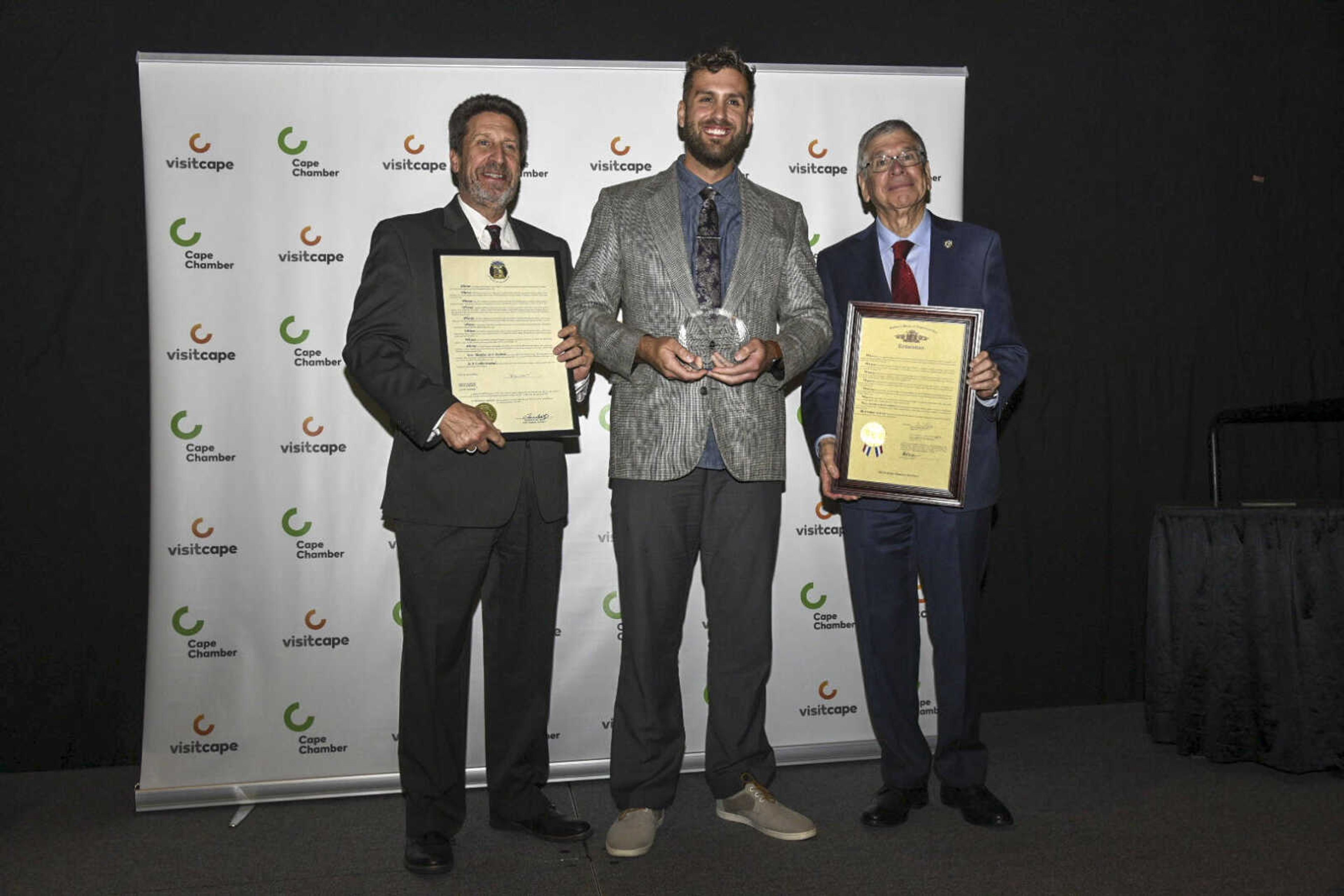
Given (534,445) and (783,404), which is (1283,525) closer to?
(783,404)

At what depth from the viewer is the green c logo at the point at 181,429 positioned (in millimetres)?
3184

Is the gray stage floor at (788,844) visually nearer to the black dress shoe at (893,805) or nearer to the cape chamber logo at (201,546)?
the black dress shoe at (893,805)

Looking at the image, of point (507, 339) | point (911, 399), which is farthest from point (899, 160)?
point (507, 339)

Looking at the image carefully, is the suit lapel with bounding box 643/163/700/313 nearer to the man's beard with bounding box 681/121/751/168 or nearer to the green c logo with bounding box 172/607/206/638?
the man's beard with bounding box 681/121/751/168

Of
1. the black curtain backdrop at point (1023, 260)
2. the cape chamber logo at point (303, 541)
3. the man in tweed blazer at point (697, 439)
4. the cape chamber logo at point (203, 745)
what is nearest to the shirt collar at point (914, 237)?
the man in tweed blazer at point (697, 439)

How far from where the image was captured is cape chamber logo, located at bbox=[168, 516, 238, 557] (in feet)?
10.5

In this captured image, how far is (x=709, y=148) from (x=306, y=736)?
2272 mm

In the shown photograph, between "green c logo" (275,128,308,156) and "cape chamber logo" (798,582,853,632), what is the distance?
7.40 feet

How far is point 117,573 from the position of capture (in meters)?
3.52

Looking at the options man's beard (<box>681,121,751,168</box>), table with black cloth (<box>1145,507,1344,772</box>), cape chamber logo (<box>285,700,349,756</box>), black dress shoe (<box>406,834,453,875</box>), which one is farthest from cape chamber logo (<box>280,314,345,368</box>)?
table with black cloth (<box>1145,507,1344,772</box>)

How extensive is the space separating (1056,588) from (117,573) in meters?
3.68

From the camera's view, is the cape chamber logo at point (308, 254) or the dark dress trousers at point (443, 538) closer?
the dark dress trousers at point (443, 538)

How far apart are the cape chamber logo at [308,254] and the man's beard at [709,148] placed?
4.21ft

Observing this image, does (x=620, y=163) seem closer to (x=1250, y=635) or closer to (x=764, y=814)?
(x=764, y=814)
